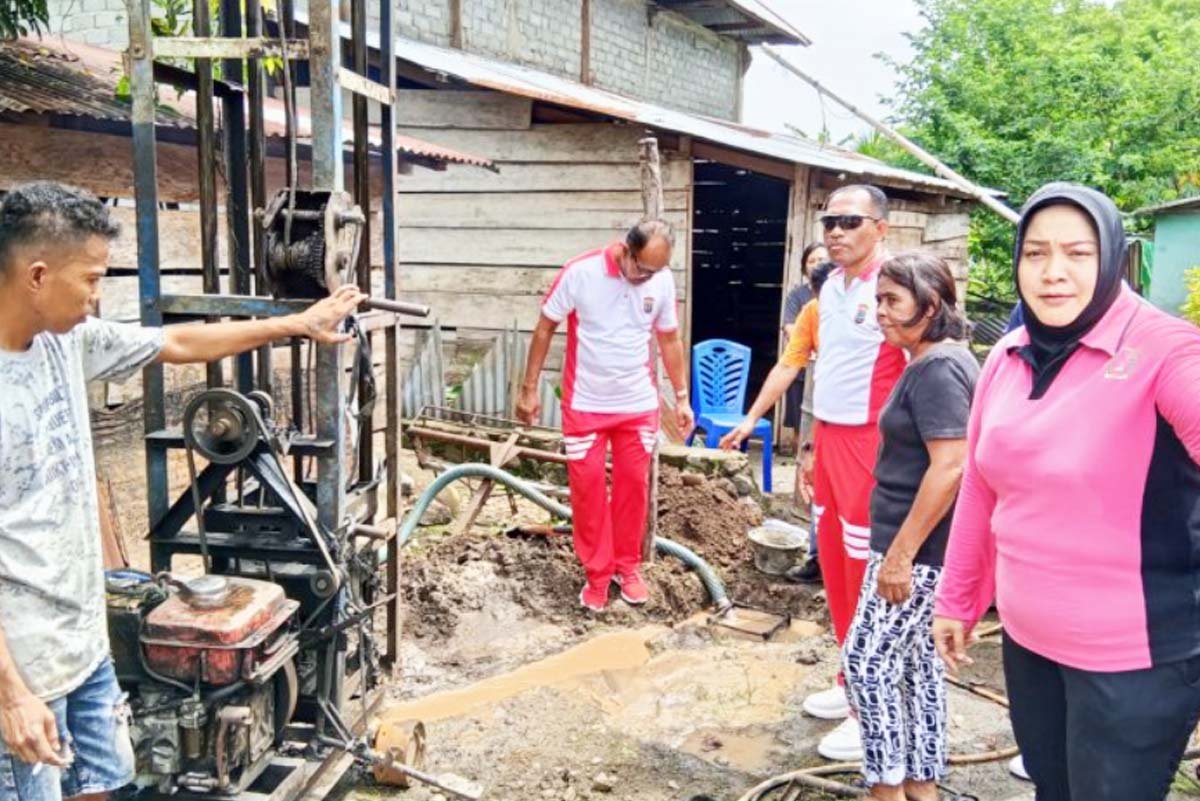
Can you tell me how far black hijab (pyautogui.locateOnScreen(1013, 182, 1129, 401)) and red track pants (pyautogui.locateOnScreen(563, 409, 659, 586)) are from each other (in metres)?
3.24

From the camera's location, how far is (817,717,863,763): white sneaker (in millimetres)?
3848

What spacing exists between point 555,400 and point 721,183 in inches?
225

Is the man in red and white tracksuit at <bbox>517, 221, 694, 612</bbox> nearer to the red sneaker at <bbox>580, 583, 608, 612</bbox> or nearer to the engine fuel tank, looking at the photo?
the red sneaker at <bbox>580, 583, 608, 612</bbox>

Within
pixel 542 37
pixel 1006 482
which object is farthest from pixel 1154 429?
pixel 542 37

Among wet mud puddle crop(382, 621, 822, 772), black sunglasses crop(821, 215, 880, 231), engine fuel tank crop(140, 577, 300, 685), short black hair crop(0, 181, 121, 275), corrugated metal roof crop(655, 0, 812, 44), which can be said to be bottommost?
wet mud puddle crop(382, 621, 822, 772)

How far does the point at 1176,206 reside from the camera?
15531mm

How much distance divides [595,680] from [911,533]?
2.19 metres

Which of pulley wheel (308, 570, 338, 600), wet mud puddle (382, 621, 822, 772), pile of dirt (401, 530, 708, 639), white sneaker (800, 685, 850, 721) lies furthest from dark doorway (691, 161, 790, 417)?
pulley wheel (308, 570, 338, 600)

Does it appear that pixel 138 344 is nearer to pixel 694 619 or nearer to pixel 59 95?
pixel 59 95

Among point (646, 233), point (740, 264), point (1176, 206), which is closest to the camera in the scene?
point (646, 233)

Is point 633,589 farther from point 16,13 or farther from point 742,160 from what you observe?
point 742,160

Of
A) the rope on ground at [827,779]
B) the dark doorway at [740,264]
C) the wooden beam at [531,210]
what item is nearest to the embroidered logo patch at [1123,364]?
the rope on ground at [827,779]

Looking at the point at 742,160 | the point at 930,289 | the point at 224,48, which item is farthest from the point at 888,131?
the point at 224,48

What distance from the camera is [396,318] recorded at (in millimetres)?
3928
